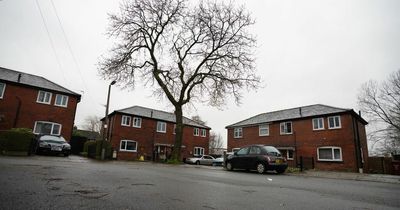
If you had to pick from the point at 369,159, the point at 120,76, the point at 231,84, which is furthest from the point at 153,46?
the point at 369,159

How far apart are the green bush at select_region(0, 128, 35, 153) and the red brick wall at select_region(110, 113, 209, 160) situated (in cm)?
1665

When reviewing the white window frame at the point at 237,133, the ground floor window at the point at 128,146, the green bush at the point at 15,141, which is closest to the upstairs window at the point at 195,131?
the white window frame at the point at 237,133

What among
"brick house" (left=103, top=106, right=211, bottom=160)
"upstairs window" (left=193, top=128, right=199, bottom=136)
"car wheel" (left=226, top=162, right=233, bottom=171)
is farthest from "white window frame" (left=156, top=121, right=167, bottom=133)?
"car wheel" (left=226, top=162, right=233, bottom=171)

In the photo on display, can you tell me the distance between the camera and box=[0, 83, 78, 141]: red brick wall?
23.7 m

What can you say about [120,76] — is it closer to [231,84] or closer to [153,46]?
[153,46]

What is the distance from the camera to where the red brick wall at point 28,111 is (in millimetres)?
23656

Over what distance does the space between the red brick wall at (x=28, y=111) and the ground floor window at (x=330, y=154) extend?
91.0ft

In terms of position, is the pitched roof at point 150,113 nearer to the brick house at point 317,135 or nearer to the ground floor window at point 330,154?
the brick house at point 317,135

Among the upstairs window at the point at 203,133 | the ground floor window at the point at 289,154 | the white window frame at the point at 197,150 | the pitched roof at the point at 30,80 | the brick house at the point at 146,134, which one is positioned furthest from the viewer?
the upstairs window at the point at 203,133

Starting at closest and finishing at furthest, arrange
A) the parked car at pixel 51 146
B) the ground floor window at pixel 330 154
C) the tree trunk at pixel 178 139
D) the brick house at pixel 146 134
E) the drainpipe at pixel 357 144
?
the parked car at pixel 51 146 < the tree trunk at pixel 178 139 < the drainpipe at pixel 357 144 < the ground floor window at pixel 330 154 < the brick house at pixel 146 134

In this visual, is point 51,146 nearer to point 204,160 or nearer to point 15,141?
point 15,141

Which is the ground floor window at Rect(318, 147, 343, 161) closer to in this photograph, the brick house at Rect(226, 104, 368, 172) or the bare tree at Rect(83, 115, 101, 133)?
the brick house at Rect(226, 104, 368, 172)

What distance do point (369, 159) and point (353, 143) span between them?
84.3 inches

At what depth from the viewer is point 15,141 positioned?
14.6 meters
